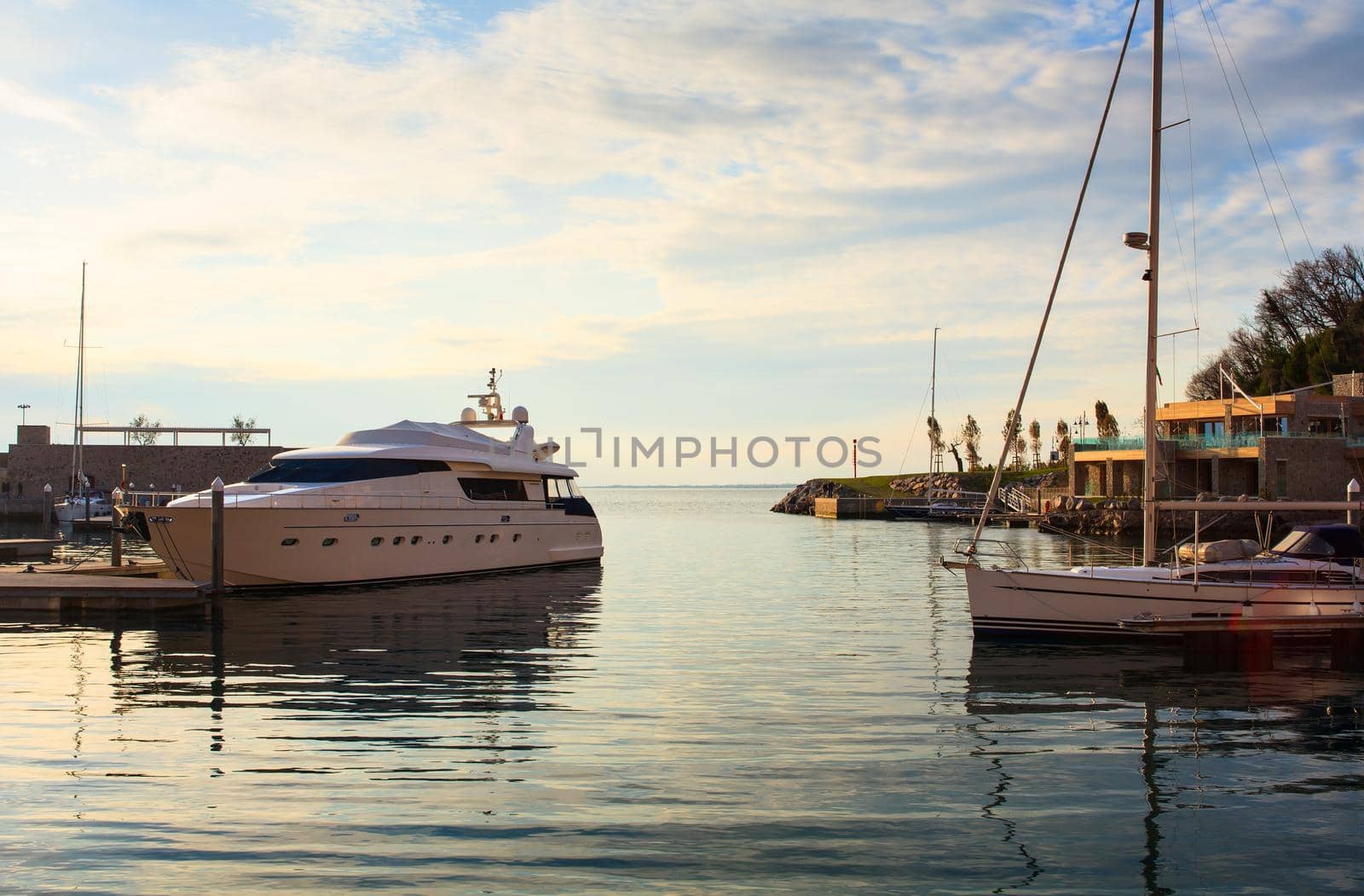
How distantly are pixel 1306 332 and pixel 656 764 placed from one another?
261ft

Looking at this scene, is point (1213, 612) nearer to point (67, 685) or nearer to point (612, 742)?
point (612, 742)

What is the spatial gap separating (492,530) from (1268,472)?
42.3 meters

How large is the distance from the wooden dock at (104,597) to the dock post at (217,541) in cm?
29

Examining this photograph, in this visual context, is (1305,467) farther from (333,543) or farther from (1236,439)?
(333,543)

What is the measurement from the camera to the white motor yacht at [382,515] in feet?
80.7

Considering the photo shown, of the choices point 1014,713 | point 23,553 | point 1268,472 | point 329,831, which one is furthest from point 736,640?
point 1268,472

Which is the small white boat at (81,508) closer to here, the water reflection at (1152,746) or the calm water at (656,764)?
the calm water at (656,764)

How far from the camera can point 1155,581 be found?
57.5ft

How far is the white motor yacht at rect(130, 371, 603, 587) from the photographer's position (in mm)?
24609

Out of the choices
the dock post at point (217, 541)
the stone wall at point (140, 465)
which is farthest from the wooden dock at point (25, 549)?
the stone wall at point (140, 465)

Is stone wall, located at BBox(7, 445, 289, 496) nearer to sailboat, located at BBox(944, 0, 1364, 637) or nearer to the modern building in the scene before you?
the modern building

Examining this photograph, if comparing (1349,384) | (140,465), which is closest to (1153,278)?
(1349,384)

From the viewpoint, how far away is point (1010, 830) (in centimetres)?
852

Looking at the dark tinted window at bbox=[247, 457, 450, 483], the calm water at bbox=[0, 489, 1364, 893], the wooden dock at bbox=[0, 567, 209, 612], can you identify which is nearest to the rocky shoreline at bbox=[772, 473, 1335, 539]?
the dark tinted window at bbox=[247, 457, 450, 483]
